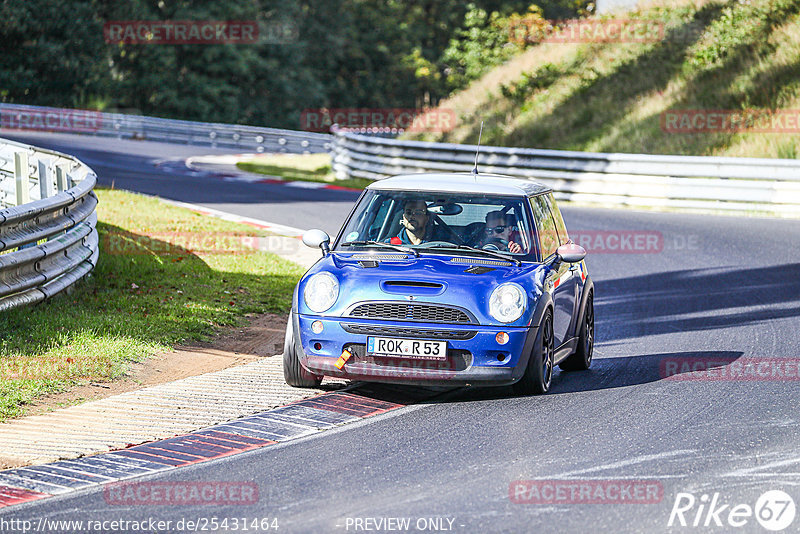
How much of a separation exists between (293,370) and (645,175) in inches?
680

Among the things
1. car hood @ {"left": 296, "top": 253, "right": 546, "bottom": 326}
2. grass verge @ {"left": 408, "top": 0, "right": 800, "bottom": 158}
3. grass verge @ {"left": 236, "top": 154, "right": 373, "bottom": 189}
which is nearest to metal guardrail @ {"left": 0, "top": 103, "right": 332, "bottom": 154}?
grass verge @ {"left": 236, "top": 154, "right": 373, "bottom": 189}

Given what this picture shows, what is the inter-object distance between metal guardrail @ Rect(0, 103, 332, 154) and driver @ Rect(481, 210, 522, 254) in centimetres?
3403

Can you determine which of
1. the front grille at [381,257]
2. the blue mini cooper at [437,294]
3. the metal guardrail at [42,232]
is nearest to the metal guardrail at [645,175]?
the metal guardrail at [42,232]

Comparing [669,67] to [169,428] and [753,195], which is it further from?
[169,428]

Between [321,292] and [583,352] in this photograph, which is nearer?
[321,292]

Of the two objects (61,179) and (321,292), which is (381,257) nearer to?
(321,292)

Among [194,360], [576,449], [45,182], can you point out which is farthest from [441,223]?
[45,182]

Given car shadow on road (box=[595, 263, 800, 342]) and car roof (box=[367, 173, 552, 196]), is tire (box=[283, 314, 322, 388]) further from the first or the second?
car shadow on road (box=[595, 263, 800, 342])

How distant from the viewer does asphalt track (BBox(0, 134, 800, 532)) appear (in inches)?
225

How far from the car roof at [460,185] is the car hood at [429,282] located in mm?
805

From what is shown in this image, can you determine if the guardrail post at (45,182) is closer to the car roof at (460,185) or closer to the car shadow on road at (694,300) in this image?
the car roof at (460,185)

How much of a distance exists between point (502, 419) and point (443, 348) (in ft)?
2.13

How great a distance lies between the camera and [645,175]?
24484mm

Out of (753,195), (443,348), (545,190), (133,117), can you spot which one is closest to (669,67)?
(753,195)
